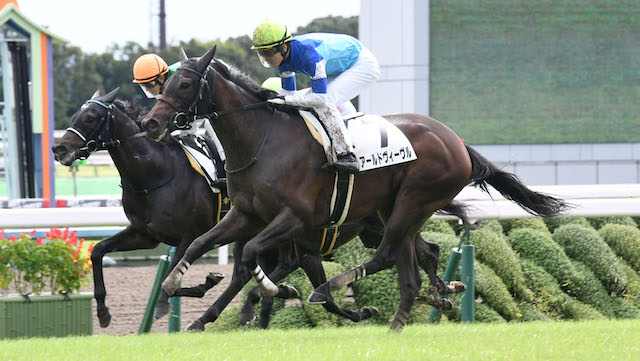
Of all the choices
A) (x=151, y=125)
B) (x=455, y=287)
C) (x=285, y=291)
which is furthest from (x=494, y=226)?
(x=151, y=125)

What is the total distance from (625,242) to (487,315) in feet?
5.43

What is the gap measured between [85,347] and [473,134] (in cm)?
1270

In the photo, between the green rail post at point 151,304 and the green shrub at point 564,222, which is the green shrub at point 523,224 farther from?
the green rail post at point 151,304

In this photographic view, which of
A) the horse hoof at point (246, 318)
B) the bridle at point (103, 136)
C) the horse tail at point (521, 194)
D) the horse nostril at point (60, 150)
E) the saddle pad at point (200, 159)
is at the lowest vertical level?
the horse hoof at point (246, 318)

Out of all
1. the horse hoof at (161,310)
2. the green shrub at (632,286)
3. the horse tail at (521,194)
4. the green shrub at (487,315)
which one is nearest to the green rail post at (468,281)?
the green shrub at (487,315)

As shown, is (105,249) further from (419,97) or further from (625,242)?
(419,97)

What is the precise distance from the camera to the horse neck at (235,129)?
4.39 meters

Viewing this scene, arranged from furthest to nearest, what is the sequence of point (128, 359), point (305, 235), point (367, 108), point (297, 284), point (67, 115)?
point (67, 115) → point (367, 108) → point (297, 284) → point (305, 235) → point (128, 359)

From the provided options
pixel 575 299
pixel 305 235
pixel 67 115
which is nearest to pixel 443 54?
pixel 575 299

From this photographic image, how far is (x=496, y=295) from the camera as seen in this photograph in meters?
6.03

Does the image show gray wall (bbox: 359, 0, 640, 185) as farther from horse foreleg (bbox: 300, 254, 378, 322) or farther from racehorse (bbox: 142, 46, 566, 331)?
racehorse (bbox: 142, 46, 566, 331)

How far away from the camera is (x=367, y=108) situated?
50.1 ft

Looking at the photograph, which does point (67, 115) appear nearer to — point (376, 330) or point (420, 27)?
point (420, 27)

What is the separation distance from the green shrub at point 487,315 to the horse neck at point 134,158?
2360mm
